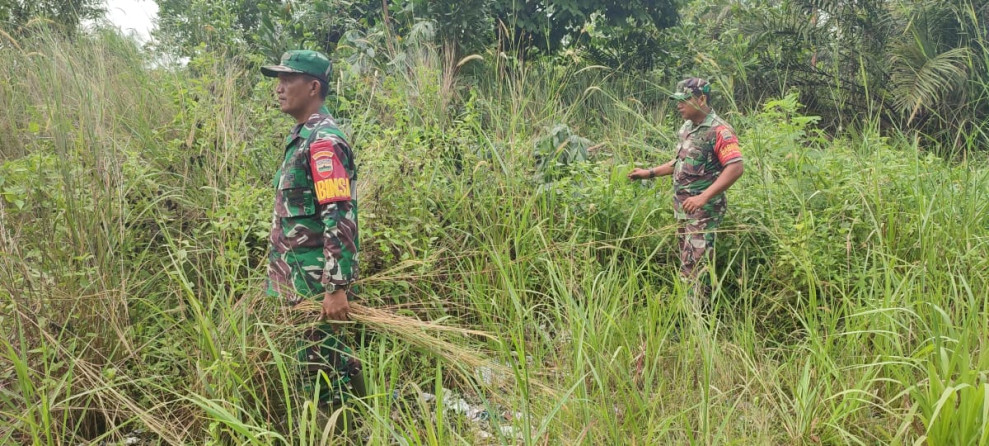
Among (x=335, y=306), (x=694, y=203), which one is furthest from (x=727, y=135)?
(x=335, y=306)

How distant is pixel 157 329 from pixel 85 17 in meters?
3.58

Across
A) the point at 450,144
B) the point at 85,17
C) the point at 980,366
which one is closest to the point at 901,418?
the point at 980,366

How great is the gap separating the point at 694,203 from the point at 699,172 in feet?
1.07

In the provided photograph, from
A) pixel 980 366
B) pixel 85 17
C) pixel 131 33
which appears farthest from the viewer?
pixel 131 33

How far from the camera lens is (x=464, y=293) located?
307cm

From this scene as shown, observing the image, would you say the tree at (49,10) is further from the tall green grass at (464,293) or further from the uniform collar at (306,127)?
the uniform collar at (306,127)

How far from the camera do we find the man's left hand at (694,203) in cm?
367

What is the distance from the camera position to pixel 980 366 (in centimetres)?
208

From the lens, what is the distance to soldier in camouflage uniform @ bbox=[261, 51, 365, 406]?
2455 mm

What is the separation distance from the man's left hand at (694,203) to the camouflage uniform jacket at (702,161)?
0.17m

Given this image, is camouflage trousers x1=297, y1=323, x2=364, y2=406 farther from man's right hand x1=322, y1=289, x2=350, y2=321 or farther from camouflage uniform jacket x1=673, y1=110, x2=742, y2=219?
camouflage uniform jacket x1=673, y1=110, x2=742, y2=219

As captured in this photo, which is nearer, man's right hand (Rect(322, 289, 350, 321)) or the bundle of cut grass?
the bundle of cut grass

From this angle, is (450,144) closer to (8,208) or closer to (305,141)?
(305,141)

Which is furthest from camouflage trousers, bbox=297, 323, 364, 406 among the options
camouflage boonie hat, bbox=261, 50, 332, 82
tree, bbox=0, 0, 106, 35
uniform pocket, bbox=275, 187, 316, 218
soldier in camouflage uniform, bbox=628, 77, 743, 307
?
tree, bbox=0, 0, 106, 35
